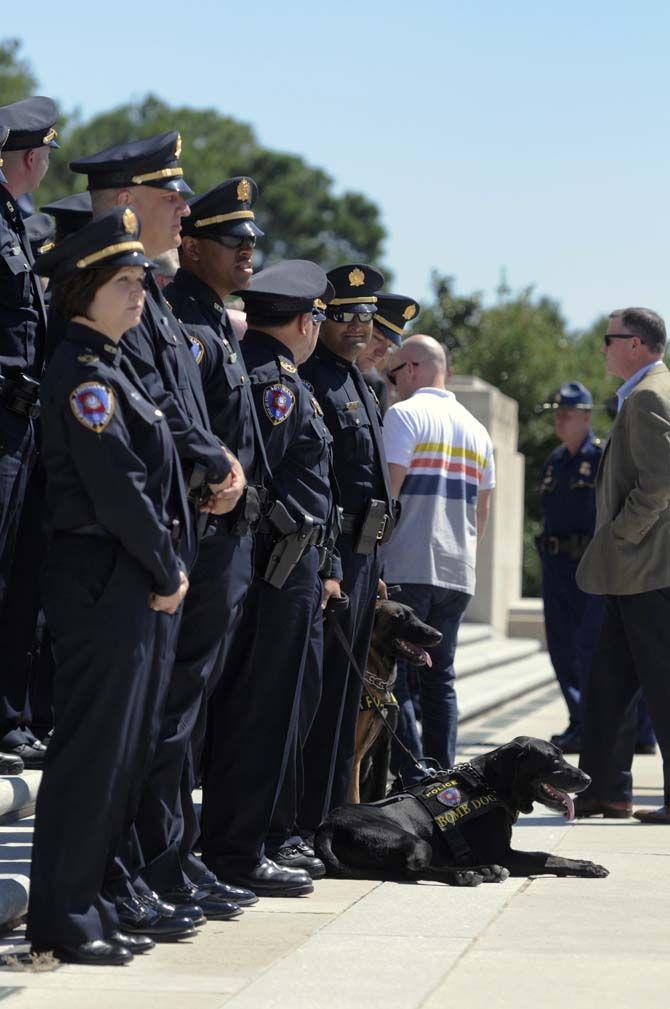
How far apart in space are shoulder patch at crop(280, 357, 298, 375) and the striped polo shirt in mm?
1836

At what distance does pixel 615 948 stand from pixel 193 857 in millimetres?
1320

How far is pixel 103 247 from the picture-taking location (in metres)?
4.61

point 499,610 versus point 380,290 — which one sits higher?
point 380,290

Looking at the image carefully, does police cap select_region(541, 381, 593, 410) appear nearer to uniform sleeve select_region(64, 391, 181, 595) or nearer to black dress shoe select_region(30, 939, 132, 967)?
uniform sleeve select_region(64, 391, 181, 595)

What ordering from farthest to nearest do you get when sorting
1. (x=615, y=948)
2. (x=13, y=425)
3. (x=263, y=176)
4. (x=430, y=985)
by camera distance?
(x=263, y=176) < (x=13, y=425) < (x=615, y=948) < (x=430, y=985)

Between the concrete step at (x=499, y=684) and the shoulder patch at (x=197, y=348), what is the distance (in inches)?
276

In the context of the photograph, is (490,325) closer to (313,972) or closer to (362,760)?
(362,760)

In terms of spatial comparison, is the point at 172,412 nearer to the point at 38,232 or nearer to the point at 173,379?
the point at 173,379

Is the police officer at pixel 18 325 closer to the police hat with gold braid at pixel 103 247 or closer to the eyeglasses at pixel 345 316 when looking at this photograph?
the police hat with gold braid at pixel 103 247

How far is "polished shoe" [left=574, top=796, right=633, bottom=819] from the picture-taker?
7.75m

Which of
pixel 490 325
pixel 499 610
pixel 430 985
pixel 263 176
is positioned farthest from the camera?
pixel 263 176

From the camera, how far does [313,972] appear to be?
4605 millimetres

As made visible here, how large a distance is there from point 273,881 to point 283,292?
1995 millimetres

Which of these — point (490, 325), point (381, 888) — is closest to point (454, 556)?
point (381, 888)
